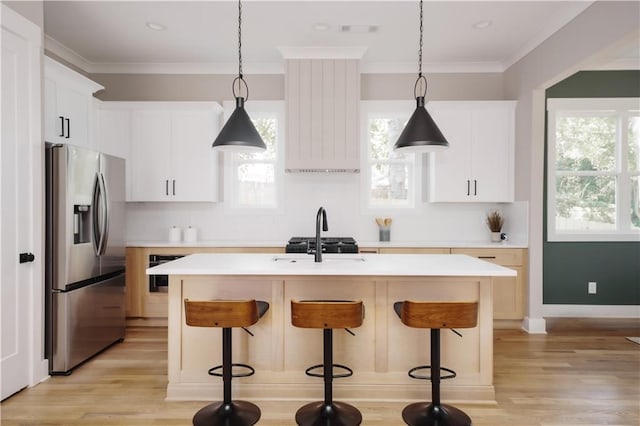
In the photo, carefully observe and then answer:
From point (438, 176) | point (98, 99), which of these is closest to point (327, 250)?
point (438, 176)

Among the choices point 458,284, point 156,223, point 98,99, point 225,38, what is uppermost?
point 225,38

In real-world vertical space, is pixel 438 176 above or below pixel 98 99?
below

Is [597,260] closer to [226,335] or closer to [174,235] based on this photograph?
[226,335]

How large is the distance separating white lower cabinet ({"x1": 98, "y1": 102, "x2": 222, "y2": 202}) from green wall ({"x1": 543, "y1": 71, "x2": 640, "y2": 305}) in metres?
4.13

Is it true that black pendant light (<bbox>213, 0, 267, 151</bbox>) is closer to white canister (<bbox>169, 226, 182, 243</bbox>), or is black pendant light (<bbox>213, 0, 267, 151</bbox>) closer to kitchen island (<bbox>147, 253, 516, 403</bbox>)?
kitchen island (<bbox>147, 253, 516, 403</bbox>)

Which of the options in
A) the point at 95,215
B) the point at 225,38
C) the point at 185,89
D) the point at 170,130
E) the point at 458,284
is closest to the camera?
the point at 458,284

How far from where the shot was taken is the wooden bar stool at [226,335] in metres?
2.29

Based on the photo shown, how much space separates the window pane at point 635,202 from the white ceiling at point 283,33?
58.6 inches

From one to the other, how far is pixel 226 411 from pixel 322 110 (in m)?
3.14

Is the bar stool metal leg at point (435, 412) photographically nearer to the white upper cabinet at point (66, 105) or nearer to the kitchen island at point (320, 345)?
the kitchen island at point (320, 345)

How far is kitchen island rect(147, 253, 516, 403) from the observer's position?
2701 mm

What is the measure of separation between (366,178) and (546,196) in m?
2.15

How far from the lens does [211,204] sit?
5.01 metres

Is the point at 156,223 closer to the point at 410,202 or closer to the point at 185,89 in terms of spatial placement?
the point at 185,89
